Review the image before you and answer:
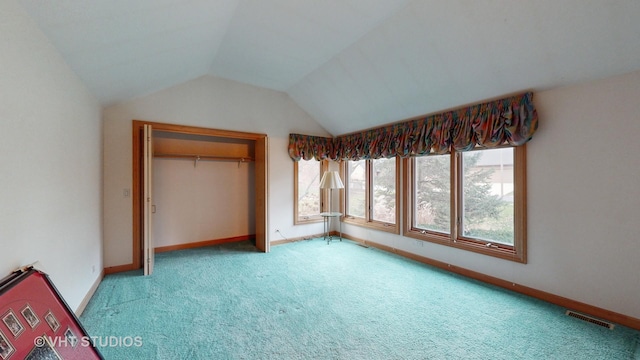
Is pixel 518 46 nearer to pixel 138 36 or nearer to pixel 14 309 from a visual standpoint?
pixel 138 36

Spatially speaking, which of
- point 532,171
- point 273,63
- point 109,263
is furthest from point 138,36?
point 532,171

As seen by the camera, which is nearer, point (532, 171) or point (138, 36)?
point (138, 36)

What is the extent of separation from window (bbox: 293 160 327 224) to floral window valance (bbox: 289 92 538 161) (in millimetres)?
253

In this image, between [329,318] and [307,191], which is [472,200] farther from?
[307,191]

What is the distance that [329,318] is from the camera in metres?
2.45

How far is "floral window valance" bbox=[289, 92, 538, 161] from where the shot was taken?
2.87 m

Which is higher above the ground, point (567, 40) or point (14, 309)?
point (567, 40)

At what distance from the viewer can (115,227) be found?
12.0 feet

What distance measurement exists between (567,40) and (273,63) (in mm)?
3389

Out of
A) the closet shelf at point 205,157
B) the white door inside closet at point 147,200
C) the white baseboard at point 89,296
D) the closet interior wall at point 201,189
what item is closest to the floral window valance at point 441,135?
the closet shelf at point 205,157

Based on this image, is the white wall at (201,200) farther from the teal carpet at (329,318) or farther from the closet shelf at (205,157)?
the teal carpet at (329,318)

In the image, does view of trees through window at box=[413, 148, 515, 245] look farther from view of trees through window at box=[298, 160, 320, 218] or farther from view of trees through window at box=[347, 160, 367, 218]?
view of trees through window at box=[298, 160, 320, 218]

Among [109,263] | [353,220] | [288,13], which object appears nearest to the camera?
[288,13]

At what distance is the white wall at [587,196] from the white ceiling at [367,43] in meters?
0.28
